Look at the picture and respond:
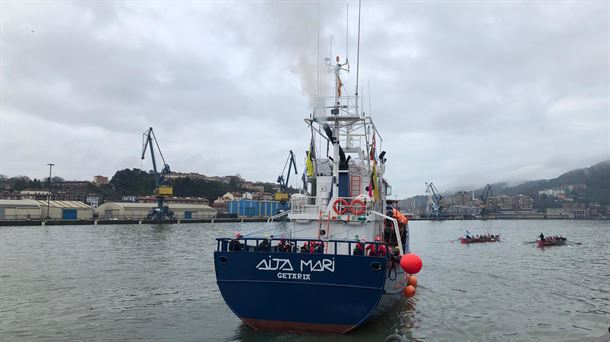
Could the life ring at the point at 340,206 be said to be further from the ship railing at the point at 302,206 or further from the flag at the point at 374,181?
the flag at the point at 374,181

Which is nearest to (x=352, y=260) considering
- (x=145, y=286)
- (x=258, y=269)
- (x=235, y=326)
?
(x=258, y=269)

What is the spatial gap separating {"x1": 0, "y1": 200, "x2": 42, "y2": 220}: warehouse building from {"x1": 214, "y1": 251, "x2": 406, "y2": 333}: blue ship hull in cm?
9680

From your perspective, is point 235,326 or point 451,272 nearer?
point 235,326

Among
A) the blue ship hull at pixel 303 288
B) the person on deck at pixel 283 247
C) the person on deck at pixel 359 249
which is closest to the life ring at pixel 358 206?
the person on deck at pixel 359 249

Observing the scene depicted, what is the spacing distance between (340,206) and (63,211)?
103 m

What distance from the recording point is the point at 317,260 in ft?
41.6

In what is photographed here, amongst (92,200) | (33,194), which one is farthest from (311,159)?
(92,200)

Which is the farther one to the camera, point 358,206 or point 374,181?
point 374,181

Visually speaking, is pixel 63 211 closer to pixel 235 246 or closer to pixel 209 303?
pixel 209 303

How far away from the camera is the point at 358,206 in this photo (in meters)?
15.9

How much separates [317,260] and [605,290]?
2125 cm

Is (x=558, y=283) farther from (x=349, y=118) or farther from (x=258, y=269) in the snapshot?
(x=258, y=269)

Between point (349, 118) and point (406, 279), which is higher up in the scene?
point (349, 118)

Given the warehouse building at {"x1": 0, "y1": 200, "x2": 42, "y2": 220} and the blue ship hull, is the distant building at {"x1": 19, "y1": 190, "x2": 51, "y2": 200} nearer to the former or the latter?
the warehouse building at {"x1": 0, "y1": 200, "x2": 42, "y2": 220}
